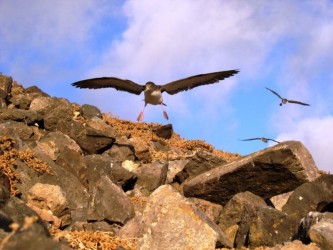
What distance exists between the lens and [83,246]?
7699mm

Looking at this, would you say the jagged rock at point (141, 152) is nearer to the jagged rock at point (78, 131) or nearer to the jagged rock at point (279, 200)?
the jagged rock at point (78, 131)

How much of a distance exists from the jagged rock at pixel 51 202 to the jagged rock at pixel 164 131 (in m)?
11.9

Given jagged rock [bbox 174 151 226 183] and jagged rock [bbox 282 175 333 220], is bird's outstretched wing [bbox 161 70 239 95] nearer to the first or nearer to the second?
jagged rock [bbox 174 151 226 183]

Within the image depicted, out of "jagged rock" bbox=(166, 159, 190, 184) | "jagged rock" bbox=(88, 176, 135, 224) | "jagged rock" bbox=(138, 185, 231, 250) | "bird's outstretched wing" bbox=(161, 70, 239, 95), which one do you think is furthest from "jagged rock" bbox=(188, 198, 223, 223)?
"bird's outstretched wing" bbox=(161, 70, 239, 95)

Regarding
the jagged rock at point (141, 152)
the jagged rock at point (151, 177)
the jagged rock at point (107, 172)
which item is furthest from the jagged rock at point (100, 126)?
the jagged rock at point (107, 172)

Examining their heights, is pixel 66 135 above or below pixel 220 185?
above

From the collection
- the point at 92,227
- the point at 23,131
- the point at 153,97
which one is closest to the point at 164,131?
the point at 153,97

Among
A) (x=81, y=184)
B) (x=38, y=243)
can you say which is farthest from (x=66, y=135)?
(x=38, y=243)

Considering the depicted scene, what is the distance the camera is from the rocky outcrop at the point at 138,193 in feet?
24.8

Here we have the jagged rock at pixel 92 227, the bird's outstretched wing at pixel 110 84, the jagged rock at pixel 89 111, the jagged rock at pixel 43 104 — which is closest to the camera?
the jagged rock at pixel 92 227

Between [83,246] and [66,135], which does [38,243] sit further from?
[66,135]

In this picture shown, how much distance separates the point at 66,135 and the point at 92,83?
17.3 feet

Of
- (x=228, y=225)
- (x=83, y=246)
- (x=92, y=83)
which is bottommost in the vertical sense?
(x=83, y=246)

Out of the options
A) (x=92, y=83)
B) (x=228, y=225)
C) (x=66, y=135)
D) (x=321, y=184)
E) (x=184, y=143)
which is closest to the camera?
(x=228, y=225)
